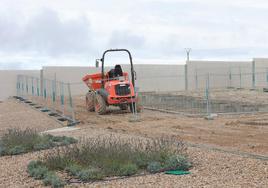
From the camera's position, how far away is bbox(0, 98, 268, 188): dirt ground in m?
9.27

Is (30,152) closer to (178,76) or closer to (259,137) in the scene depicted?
(259,137)

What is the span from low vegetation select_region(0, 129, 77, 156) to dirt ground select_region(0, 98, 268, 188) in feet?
1.18

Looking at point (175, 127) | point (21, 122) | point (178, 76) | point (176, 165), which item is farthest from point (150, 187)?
point (178, 76)

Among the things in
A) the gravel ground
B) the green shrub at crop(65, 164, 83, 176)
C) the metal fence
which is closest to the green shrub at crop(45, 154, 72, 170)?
the green shrub at crop(65, 164, 83, 176)

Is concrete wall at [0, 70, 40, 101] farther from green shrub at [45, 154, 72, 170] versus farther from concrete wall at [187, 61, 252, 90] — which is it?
green shrub at [45, 154, 72, 170]

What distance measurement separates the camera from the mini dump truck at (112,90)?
75.5 feet

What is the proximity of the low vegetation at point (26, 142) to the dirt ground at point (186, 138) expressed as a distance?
0.36 meters

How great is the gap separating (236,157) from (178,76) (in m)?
31.3

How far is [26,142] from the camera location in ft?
46.5

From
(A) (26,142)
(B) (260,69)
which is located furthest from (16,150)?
(B) (260,69)

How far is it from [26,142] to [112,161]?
179 inches

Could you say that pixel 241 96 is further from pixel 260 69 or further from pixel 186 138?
pixel 186 138

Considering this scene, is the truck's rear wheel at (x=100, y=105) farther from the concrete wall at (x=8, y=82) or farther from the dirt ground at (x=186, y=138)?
the concrete wall at (x=8, y=82)

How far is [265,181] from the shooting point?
888 centimetres
